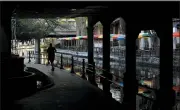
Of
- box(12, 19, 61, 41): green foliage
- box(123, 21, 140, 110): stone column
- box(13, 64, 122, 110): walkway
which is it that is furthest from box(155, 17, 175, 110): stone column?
box(12, 19, 61, 41): green foliage

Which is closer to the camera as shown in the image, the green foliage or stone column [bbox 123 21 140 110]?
stone column [bbox 123 21 140 110]

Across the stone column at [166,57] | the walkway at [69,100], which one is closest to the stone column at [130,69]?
the walkway at [69,100]

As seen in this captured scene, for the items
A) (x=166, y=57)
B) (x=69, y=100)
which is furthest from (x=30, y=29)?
(x=166, y=57)

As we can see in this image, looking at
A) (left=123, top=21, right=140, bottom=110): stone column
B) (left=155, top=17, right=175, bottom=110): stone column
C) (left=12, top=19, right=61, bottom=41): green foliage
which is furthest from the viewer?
(left=12, top=19, right=61, bottom=41): green foliage

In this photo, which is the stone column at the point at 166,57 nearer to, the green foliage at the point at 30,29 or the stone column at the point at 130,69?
the stone column at the point at 130,69

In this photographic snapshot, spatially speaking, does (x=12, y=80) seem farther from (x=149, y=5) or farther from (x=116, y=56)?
(x=116, y=56)

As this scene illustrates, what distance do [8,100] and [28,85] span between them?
3834 mm

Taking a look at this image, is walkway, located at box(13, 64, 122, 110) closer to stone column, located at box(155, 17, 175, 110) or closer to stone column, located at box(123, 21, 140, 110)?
stone column, located at box(123, 21, 140, 110)

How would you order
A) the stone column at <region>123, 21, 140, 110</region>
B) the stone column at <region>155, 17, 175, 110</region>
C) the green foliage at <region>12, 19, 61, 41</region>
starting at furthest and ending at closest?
the green foliage at <region>12, 19, 61, 41</region> → the stone column at <region>123, 21, 140, 110</region> → the stone column at <region>155, 17, 175, 110</region>

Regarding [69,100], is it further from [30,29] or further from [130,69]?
[30,29]

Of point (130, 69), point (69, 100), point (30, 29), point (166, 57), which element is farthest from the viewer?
point (30, 29)

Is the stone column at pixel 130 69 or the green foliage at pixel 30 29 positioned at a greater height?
the green foliage at pixel 30 29

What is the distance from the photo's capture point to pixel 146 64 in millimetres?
21125

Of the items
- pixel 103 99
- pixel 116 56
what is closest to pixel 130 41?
pixel 103 99
